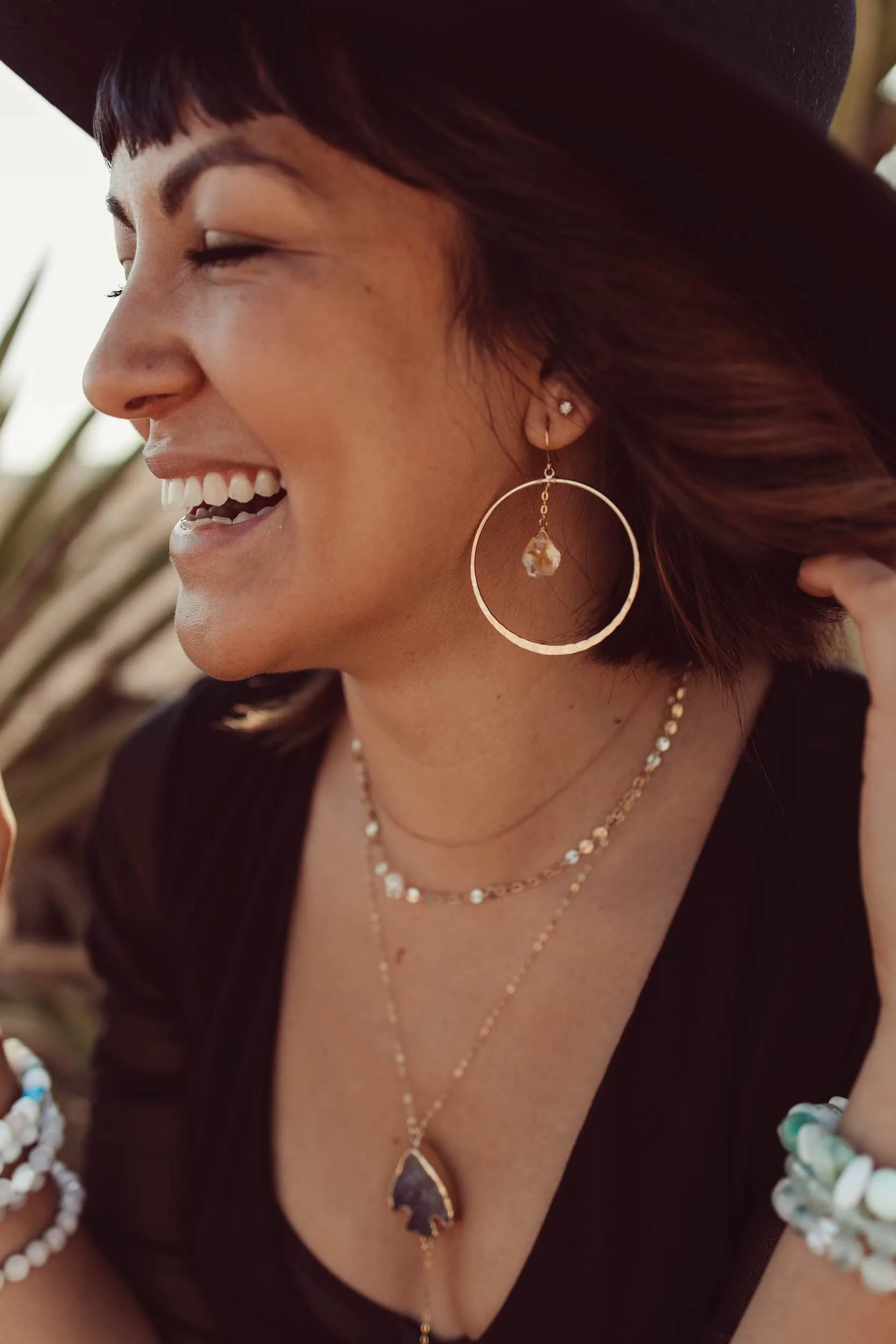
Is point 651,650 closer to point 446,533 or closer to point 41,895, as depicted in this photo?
point 446,533

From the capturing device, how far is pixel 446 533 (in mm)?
1401

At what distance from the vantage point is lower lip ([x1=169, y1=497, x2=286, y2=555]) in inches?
54.2

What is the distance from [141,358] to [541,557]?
53 cm

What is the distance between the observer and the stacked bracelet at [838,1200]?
1.13m

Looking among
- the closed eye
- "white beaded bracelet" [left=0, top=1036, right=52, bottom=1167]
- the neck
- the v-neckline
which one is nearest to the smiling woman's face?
the closed eye

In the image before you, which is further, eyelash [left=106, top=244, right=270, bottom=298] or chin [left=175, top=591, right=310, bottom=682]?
chin [left=175, top=591, right=310, bottom=682]

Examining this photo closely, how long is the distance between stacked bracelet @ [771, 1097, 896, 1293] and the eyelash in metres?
1.10

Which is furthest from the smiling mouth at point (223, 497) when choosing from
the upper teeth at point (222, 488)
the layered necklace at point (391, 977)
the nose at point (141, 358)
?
the layered necklace at point (391, 977)

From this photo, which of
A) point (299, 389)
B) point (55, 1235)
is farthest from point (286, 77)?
point (55, 1235)

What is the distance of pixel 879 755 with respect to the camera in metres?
1.26

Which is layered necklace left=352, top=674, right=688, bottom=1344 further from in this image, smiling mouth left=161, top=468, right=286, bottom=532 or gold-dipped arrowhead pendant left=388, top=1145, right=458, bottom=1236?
smiling mouth left=161, top=468, right=286, bottom=532

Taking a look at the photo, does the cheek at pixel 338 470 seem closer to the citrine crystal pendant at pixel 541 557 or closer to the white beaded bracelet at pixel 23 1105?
the citrine crystal pendant at pixel 541 557

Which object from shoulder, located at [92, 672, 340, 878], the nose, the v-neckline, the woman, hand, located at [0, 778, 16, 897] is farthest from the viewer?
shoulder, located at [92, 672, 340, 878]

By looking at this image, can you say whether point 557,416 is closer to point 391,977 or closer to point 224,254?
point 224,254
